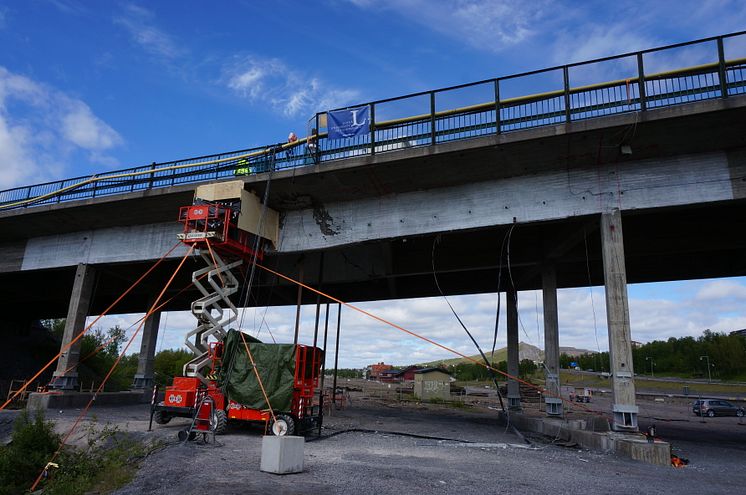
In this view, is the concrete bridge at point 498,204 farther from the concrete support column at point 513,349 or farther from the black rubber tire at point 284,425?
the black rubber tire at point 284,425

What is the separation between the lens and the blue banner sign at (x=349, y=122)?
1727 centimetres

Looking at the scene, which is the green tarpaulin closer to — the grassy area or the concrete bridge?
the grassy area

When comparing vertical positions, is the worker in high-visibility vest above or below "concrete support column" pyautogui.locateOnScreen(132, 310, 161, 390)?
above

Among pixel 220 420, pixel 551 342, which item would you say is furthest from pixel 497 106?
pixel 220 420

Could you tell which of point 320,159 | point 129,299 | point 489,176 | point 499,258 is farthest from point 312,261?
point 129,299

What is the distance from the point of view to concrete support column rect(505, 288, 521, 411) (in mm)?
23875

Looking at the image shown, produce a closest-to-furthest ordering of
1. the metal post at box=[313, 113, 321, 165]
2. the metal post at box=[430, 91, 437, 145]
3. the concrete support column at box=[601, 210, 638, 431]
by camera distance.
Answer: the concrete support column at box=[601, 210, 638, 431] < the metal post at box=[430, 91, 437, 145] < the metal post at box=[313, 113, 321, 165]

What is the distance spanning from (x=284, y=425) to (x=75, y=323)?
15.2 m

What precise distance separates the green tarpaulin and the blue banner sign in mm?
7802

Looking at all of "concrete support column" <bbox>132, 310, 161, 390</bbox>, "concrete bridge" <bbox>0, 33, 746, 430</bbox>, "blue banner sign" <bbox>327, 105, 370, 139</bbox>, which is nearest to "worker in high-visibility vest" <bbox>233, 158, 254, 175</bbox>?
"concrete bridge" <bbox>0, 33, 746, 430</bbox>

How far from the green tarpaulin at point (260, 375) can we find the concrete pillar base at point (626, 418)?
9.16 m

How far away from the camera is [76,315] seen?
23.1 meters

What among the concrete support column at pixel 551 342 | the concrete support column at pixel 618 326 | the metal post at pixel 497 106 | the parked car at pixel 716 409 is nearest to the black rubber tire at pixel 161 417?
the metal post at pixel 497 106

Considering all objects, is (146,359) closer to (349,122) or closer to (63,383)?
(63,383)
